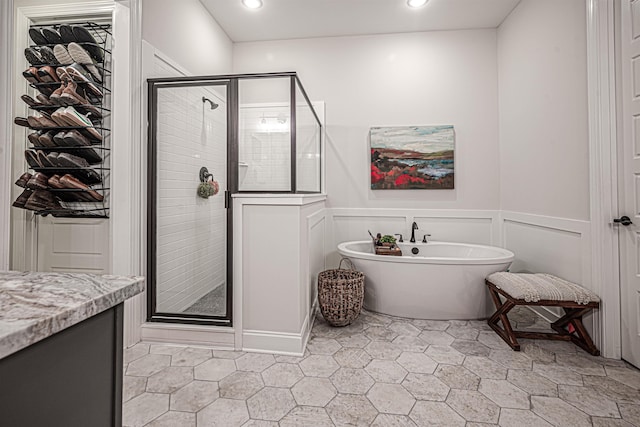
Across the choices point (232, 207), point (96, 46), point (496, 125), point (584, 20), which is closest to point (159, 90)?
point (96, 46)

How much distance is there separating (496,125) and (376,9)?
176 cm

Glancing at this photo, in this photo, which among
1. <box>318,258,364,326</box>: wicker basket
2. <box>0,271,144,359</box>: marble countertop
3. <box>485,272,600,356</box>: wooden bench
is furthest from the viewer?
<box>318,258,364,326</box>: wicker basket

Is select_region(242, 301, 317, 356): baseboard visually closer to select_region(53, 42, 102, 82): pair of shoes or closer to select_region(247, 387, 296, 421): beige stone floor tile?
select_region(247, 387, 296, 421): beige stone floor tile

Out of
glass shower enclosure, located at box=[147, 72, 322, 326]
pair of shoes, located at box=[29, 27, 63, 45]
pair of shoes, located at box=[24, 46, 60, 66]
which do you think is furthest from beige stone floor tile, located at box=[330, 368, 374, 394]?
pair of shoes, located at box=[29, 27, 63, 45]

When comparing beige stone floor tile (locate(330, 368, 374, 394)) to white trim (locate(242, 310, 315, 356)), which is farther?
white trim (locate(242, 310, 315, 356))

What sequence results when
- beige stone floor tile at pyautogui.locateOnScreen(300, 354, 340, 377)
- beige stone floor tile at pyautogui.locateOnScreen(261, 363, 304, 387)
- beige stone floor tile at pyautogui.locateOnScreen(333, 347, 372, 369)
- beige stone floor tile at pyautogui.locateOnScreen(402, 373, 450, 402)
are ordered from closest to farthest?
beige stone floor tile at pyautogui.locateOnScreen(402, 373, 450, 402)
beige stone floor tile at pyautogui.locateOnScreen(261, 363, 304, 387)
beige stone floor tile at pyautogui.locateOnScreen(300, 354, 340, 377)
beige stone floor tile at pyautogui.locateOnScreen(333, 347, 372, 369)

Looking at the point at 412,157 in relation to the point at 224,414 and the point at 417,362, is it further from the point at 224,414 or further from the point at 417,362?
the point at 224,414

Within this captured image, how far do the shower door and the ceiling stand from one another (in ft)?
4.88

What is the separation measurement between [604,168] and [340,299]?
1.95 metres

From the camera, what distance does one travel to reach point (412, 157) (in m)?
3.51

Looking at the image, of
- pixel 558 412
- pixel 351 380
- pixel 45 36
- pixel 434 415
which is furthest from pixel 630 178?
pixel 45 36

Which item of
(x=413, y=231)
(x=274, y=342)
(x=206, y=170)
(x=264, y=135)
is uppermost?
(x=264, y=135)

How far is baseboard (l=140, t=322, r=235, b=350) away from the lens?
2131 millimetres

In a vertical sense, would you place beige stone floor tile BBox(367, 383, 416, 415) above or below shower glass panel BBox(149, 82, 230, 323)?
below
